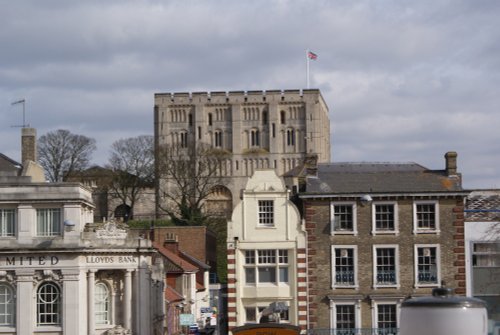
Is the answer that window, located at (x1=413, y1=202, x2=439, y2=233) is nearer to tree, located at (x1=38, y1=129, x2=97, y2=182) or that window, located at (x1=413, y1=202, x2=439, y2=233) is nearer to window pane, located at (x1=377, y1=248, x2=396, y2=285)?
window pane, located at (x1=377, y1=248, x2=396, y2=285)

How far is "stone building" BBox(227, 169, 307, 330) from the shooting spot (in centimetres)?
4641

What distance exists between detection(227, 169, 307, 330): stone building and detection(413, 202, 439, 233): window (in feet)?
16.3

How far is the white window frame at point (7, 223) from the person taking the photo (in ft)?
158

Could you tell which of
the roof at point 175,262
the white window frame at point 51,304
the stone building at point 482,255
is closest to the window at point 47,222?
the white window frame at point 51,304

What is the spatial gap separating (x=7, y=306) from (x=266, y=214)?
12.3 metres

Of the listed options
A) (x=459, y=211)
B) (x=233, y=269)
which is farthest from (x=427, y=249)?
(x=233, y=269)

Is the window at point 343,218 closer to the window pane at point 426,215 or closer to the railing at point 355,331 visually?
the window pane at point 426,215

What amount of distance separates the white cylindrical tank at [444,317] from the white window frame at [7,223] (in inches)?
1618

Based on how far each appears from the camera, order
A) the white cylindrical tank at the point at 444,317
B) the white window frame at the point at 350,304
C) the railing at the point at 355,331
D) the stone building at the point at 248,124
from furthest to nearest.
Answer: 1. the stone building at the point at 248,124
2. the white window frame at the point at 350,304
3. the railing at the point at 355,331
4. the white cylindrical tank at the point at 444,317

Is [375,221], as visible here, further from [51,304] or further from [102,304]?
[51,304]

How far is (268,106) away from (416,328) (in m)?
181

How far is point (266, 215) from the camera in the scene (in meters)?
46.9

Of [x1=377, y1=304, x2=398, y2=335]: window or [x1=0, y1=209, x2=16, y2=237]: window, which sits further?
[x1=0, y1=209, x2=16, y2=237]: window

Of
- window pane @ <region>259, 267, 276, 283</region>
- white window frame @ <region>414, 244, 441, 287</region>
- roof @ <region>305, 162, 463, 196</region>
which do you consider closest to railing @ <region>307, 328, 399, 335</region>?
white window frame @ <region>414, 244, 441, 287</region>
